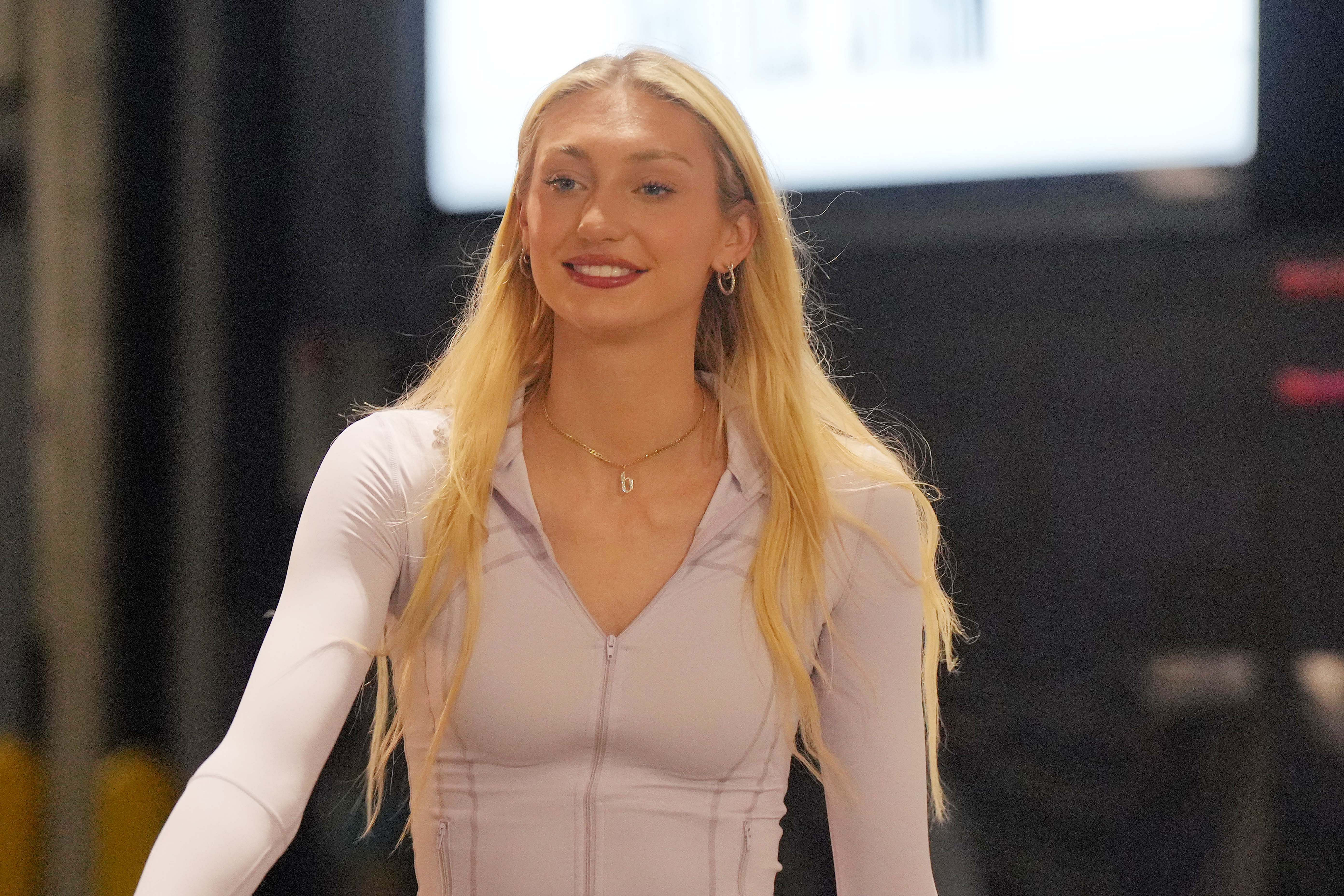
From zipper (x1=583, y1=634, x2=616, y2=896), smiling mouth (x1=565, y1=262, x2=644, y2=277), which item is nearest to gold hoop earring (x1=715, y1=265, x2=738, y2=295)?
smiling mouth (x1=565, y1=262, x2=644, y2=277)

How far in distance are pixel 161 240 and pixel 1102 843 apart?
168 cm

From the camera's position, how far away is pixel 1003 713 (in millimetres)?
1928

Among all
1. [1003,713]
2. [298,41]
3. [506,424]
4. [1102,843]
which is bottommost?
[1102,843]

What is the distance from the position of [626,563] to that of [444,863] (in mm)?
276

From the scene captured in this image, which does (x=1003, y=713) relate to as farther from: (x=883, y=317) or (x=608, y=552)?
(x=608, y=552)

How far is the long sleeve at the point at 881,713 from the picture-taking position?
43.4 inches

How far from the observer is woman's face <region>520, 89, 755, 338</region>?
3.34 feet

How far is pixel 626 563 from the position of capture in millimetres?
1067

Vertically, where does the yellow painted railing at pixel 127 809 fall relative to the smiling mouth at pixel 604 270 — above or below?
below

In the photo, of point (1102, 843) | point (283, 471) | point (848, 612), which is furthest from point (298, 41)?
point (1102, 843)

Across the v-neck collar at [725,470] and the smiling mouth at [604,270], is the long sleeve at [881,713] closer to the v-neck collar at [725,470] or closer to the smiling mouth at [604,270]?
the v-neck collar at [725,470]

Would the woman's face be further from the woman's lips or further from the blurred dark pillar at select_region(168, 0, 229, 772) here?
the blurred dark pillar at select_region(168, 0, 229, 772)

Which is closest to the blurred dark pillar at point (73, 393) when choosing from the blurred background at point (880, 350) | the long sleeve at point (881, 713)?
the blurred background at point (880, 350)

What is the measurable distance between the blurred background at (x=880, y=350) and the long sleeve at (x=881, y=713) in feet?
2.54
